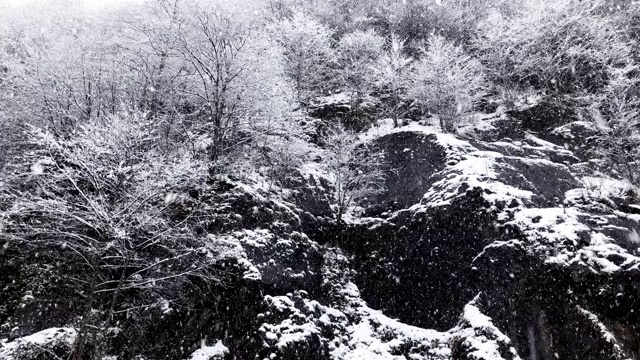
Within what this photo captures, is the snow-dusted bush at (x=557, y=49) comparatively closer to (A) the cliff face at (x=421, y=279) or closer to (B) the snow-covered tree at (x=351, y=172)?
(A) the cliff face at (x=421, y=279)

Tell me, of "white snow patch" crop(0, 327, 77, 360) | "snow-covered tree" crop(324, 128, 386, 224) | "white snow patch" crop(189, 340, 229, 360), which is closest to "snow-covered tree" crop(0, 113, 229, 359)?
"white snow patch" crop(0, 327, 77, 360)

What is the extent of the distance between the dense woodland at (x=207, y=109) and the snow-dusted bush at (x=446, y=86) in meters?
0.11

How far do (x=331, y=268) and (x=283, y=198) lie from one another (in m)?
2.83

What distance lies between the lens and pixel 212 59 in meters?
12.9

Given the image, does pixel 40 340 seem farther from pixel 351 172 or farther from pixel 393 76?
pixel 393 76

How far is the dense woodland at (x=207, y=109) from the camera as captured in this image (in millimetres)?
8508

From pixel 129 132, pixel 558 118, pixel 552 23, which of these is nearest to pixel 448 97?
pixel 558 118

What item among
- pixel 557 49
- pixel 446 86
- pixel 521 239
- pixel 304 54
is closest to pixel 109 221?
pixel 521 239

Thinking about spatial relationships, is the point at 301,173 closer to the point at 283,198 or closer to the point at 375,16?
the point at 283,198

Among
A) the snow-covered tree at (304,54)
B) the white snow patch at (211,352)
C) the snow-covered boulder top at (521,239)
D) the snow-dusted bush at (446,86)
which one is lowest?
the white snow patch at (211,352)

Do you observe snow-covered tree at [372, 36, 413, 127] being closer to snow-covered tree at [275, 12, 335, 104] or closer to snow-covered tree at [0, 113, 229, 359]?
snow-covered tree at [275, 12, 335, 104]

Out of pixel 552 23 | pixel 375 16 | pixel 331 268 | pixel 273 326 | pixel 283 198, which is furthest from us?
pixel 375 16

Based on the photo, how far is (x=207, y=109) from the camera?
13.3m

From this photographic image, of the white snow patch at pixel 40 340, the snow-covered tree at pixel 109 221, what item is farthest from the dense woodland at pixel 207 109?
the white snow patch at pixel 40 340
